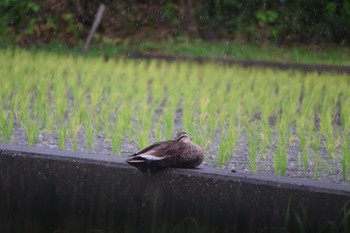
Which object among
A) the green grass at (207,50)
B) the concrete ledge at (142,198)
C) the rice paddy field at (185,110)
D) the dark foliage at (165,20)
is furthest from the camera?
the dark foliage at (165,20)

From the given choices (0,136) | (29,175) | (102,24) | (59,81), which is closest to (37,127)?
(0,136)

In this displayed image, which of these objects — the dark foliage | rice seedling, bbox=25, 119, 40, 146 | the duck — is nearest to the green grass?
the dark foliage

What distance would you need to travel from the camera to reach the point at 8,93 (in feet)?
11.3

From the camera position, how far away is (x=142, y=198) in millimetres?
2000

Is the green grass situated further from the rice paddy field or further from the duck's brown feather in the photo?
the duck's brown feather

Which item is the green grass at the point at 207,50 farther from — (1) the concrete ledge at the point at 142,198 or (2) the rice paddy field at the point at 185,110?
(1) the concrete ledge at the point at 142,198

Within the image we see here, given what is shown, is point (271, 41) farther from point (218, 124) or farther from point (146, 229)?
point (146, 229)

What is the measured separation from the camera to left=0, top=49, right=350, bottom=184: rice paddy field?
2639mm

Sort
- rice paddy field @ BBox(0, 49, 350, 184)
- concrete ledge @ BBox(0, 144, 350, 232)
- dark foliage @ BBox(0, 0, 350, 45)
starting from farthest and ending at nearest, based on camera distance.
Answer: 1. dark foliage @ BBox(0, 0, 350, 45)
2. rice paddy field @ BBox(0, 49, 350, 184)
3. concrete ledge @ BBox(0, 144, 350, 232)

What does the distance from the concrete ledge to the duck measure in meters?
0.03

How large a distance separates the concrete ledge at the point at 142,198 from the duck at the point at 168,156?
0.08ft

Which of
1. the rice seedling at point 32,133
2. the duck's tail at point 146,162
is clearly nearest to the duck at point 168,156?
the duck's tail at point 146,162

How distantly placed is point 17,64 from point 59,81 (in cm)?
51

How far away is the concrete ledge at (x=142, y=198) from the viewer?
1.90 metres
